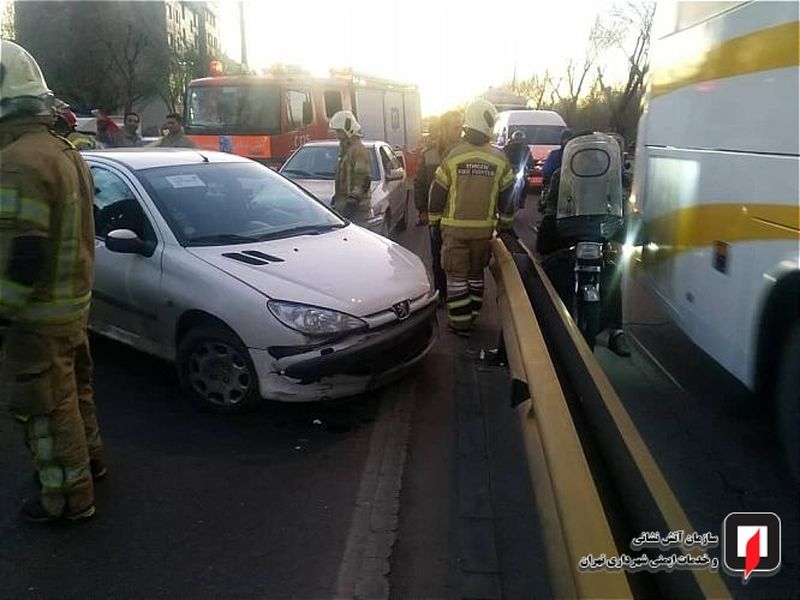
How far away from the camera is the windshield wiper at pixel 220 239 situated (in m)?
5.06

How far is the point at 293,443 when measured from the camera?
4441 mm

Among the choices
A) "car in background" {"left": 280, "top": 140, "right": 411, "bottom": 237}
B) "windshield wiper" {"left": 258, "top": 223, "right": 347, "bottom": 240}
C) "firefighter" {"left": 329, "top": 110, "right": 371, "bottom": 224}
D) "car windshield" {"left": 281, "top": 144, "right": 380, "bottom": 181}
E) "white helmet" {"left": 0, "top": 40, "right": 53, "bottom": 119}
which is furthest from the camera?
"car windshield" {"left": 281, "top": 144, "right": 380, "bottom": 181}

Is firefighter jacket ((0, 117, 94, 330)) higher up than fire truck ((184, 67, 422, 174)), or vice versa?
fire truck ((184, 67, 422, 174))

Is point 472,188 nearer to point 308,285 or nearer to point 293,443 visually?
point 308,285

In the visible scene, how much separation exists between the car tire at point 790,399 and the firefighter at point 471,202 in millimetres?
3033

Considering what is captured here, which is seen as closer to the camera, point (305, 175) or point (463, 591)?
point (463, 591)

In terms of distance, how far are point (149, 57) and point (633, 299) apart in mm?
41856

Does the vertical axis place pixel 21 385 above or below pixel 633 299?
above

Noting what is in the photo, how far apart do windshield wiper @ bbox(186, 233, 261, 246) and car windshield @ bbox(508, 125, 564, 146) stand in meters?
16.1

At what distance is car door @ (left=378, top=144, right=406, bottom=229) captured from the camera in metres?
10.4

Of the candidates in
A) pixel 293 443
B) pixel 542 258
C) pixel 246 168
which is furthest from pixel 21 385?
pixel 542 258

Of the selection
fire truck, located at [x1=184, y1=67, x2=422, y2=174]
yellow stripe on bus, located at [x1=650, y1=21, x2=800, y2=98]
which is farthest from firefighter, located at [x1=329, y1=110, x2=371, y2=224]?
fire truck, located at [x1=184, y1=67, x2=422, y2=174]

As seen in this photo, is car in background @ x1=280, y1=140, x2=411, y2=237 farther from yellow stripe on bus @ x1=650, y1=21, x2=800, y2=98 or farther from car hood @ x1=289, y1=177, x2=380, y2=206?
yellow stripe on bus @ x1=650, y1=21, x2=800, y2=98

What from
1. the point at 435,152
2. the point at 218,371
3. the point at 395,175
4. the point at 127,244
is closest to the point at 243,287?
the point at 218,371
